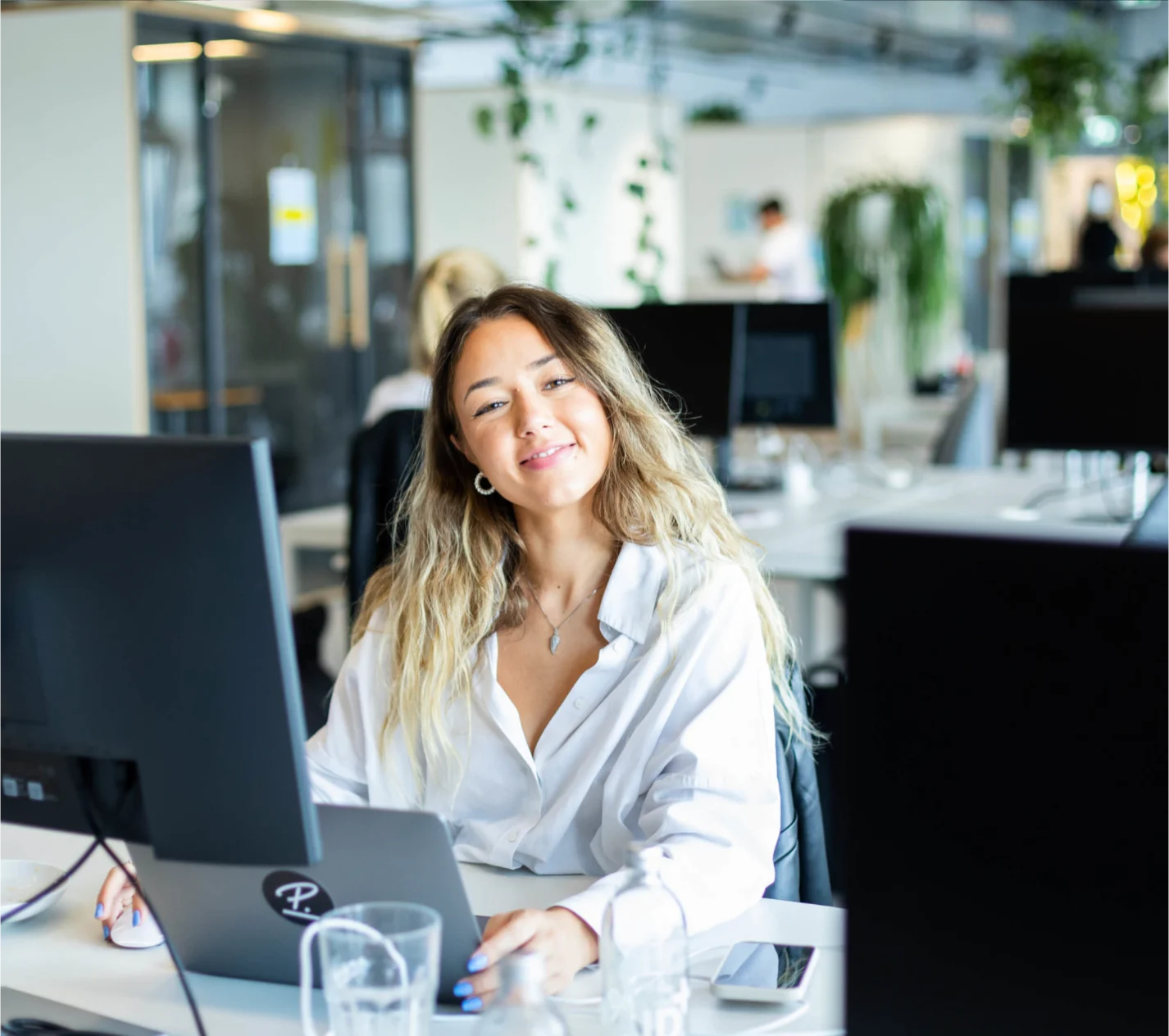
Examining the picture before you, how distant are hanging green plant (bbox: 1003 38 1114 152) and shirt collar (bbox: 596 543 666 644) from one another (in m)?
7.52

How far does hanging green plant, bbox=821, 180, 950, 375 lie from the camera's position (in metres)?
9.44

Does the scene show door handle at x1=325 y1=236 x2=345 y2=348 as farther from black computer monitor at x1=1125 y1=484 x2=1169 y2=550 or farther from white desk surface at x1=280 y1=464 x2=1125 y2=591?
black computer monitor at x1=1125 y1=484 x2=1169 y2=550

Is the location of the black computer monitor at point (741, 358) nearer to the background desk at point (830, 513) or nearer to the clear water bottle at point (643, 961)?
the background desk at point (830, 513)

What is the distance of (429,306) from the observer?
12.4ft

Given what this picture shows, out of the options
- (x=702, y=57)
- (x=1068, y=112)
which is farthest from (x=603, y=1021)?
(x=702, y=57)

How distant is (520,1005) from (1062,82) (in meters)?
8.36

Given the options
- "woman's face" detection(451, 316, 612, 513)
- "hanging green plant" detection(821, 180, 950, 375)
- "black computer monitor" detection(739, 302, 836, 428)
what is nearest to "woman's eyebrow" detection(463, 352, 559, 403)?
"woman's face" detection(451, 316, 612, 513)

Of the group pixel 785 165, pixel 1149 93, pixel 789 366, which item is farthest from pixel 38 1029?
pixel 785 165

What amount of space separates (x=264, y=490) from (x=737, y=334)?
3145 mm

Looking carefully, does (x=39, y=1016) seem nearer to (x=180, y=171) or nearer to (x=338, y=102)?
(x=180, y=171)

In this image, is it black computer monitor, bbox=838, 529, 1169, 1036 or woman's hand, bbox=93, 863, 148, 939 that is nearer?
black computer monitor, bbox=838, 529, 1169, 1036

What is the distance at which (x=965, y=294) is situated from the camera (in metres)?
12.0

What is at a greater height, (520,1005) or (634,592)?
(634,592)

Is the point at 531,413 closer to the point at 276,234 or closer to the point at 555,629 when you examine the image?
the point at 555,629
